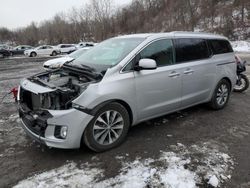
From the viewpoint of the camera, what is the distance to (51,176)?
3.27 m

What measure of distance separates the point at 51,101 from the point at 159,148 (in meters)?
1.77

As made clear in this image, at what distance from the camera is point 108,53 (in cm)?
461

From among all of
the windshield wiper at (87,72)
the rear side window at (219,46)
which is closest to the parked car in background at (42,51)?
the rear side window at (219,46)

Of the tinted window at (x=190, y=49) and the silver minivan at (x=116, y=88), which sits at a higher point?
the tinted window at (x=190, y=49)

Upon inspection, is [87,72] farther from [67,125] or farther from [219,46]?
[219,46]

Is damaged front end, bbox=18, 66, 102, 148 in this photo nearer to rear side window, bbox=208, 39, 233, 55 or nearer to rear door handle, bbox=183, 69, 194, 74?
rear door handle, bbox=183, 69, 194, 74

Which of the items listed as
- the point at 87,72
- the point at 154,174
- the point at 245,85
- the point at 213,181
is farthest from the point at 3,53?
the point at 213,181

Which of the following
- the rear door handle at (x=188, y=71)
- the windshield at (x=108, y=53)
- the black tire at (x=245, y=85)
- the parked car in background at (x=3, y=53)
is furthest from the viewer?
the parked car in background at (x=3, y=53)

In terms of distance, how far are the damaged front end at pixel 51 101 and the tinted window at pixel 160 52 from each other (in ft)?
3.33

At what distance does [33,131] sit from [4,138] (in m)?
1.17

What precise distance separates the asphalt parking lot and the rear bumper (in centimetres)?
33

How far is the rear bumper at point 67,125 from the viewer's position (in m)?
3.41

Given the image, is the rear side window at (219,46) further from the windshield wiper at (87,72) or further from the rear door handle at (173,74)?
the windshield wiper at (87,72)

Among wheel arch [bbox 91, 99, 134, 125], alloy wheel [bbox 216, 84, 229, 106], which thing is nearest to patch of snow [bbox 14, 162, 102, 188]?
wheel arch [bbox 91, 99, 134, 125]
